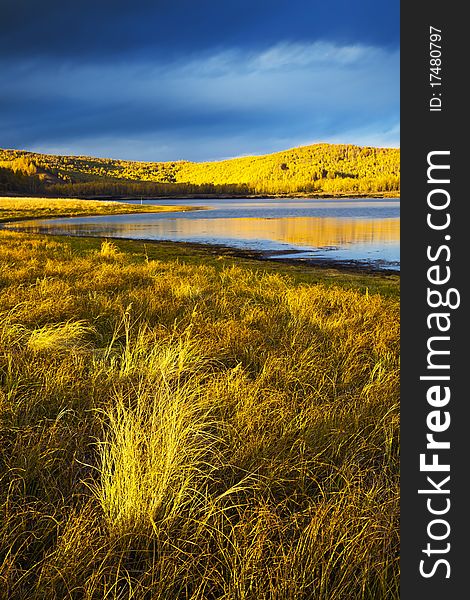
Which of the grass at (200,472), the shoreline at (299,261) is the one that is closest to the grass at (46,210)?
the shoreline at (299,261)

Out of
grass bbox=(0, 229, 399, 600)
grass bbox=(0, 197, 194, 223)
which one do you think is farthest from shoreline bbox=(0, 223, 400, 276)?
grass bbox=(0, 197, 194, 223)

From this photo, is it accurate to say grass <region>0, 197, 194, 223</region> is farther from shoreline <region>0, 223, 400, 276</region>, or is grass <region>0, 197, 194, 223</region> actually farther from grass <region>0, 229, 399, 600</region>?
grass <region>0, 229, 399, 600</region>

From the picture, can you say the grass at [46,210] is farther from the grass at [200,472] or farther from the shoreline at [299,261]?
the grass at [200,472]

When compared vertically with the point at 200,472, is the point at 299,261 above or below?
above

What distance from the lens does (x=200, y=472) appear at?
2.52 m

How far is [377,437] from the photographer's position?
10.8 ft

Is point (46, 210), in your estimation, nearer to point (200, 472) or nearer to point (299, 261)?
point (299, 261)

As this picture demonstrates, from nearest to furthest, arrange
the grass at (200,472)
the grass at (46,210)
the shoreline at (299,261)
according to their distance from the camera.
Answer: the grass at (200,472)
the shoreline at (299,261)
the grass at (46,210)

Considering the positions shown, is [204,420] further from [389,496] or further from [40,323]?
[40,323]

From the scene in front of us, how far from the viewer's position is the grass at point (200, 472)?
75.2 inches

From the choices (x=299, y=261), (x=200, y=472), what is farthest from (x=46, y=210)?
(x=200, y=472)

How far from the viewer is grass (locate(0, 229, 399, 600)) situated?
75.2 inches

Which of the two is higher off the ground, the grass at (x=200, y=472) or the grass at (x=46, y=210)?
the grass at (x=46, y=210)

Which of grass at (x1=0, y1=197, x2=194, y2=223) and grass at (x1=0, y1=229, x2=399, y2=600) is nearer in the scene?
grass at (x1=0, y1=229, x2=399, y2=600)
